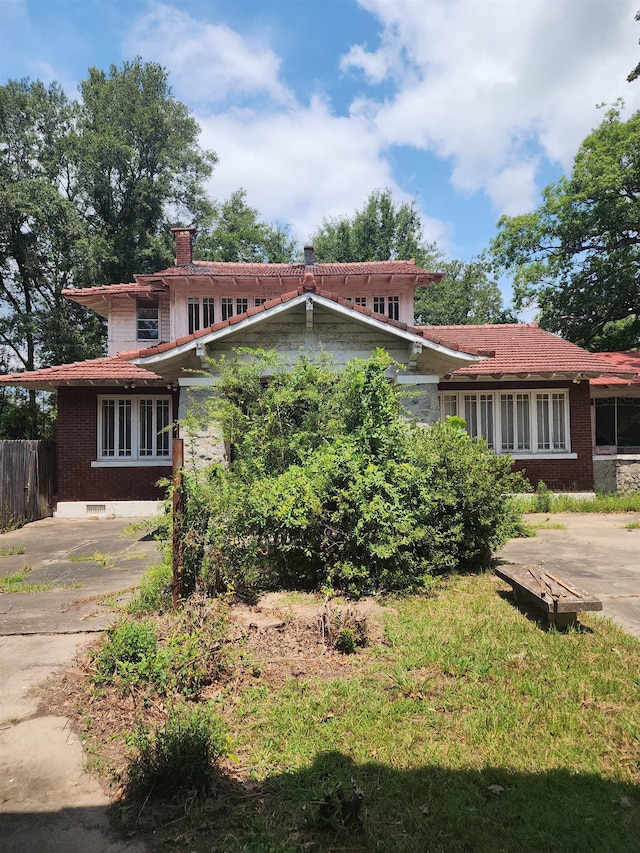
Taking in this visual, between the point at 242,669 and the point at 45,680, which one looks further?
the point at 45,680

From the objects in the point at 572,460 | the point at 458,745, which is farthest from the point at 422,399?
the point at 458,745

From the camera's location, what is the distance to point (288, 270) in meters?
18.3

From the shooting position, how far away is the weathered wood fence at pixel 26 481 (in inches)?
469

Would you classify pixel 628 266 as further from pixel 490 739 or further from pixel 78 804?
pixel 78 804

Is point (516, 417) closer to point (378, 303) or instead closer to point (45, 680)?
point (378, 303)

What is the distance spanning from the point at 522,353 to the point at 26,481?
13050 mm

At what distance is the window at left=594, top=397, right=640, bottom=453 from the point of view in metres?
17.9

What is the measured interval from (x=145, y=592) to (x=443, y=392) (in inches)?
411

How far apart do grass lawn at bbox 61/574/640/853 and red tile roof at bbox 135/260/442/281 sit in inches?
517

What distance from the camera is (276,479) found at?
20.6 ft

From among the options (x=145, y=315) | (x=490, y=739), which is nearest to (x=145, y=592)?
(x=490, y=739)

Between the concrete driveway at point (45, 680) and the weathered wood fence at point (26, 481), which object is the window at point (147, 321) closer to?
the weathered wood fence at point (26, 481)

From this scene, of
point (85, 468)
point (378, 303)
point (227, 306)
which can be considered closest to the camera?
point (85, 468)

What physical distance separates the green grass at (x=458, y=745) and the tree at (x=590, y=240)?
64.9ft
